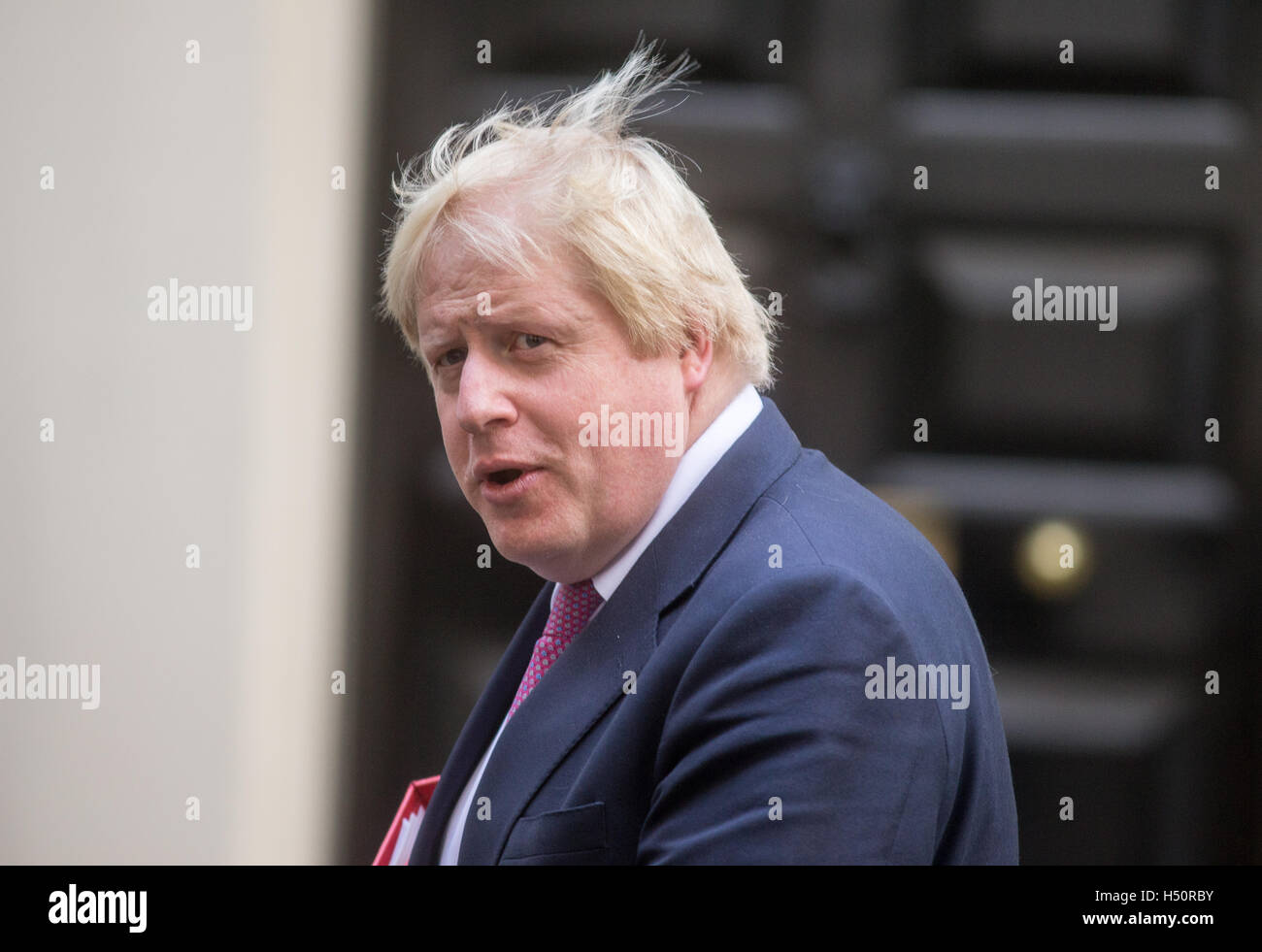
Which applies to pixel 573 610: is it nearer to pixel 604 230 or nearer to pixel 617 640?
pixel 617 640

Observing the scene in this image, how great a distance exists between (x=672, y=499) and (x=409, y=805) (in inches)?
24.4

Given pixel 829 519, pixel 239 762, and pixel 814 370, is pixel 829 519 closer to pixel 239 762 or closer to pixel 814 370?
pixel 814 370

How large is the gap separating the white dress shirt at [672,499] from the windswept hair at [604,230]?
11 cm

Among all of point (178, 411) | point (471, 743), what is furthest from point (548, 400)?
point (178, 411)

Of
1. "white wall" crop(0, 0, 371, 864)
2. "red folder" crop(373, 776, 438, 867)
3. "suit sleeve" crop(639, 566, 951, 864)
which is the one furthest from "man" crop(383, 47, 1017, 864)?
"white wall" crop(0, 0, 371, 864)

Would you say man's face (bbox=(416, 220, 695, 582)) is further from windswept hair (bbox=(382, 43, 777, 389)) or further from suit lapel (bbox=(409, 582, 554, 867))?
suit lapel (bbox=(409, 582, 554, 867))

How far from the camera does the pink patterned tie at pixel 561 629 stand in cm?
155

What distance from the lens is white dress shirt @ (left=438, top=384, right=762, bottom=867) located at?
1493 mm

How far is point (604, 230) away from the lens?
1.46 m

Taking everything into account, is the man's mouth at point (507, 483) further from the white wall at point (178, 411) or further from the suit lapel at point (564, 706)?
the white wall at point (178, 411)

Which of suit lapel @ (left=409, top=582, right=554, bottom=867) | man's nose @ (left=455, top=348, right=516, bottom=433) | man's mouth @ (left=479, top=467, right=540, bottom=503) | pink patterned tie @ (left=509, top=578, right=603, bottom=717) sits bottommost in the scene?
suit lapel @ (left=409, top=582, right=554, bottom=867)

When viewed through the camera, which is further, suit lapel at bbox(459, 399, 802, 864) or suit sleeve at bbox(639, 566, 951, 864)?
suit lapel at bbox(459, 399, 802, 864)

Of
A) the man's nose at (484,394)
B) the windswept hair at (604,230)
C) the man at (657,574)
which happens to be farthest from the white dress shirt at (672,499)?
the man's nose at (484,394)

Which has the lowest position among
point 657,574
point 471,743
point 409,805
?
point 409,805
